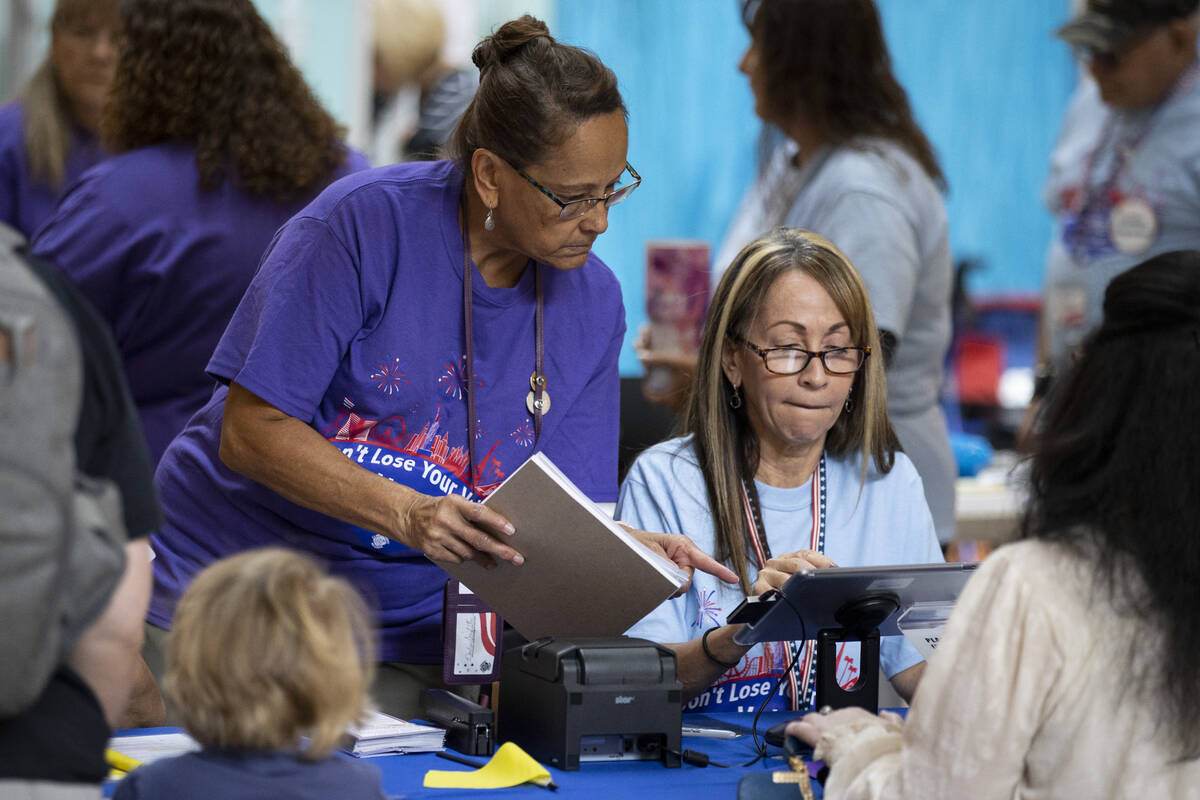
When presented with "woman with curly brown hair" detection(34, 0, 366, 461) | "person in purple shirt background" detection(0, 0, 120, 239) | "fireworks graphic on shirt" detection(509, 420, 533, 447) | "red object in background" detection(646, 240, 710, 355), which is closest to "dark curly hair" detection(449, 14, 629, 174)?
"fireworks graphic on shirt" detection(509, 420, 533, 447)

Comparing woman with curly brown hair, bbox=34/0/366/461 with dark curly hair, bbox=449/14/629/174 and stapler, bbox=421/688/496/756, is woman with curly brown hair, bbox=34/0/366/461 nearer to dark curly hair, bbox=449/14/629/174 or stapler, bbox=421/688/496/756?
dark curly hair, bbox=449/14/629/174

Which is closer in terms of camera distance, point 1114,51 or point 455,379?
point 455,379

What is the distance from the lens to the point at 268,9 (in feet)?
16.5

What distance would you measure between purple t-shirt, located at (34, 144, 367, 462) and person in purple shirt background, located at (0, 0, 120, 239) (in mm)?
619

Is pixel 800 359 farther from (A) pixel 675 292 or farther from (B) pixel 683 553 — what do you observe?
(A) pixel 675 292

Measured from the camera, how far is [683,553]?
209 centimetres

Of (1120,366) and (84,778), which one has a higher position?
(1120,366)

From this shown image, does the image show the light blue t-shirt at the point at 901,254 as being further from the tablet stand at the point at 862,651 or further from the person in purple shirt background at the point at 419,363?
the tablet stand at the point at 862,651

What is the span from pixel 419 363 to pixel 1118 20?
2.46m

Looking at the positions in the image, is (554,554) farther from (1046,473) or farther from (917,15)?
(917,15)

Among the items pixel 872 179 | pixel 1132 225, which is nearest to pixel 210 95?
pixel 872 179

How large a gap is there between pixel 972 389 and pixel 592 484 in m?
4.67

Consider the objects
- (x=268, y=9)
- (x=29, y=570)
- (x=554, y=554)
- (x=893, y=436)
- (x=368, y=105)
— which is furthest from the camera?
(x=368, y=105)

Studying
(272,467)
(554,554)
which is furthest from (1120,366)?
(272,467)
